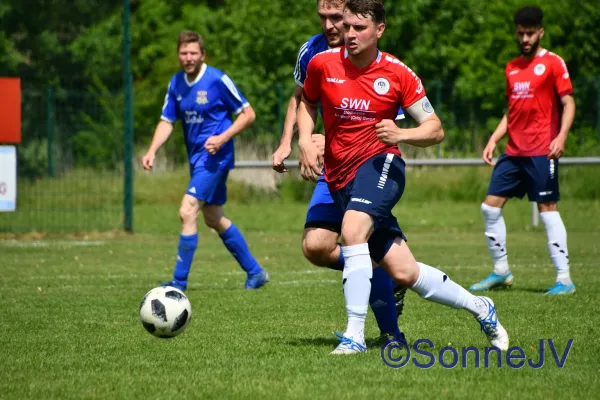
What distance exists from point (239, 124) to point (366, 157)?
3.86m

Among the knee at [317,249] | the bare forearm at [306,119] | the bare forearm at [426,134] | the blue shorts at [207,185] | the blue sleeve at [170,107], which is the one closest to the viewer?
the bare forearm at [426,134]

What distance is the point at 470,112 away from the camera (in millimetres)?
21547

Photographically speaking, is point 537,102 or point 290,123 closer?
point 290,123

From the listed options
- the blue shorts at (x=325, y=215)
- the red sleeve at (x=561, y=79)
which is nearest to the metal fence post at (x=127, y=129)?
the red sleeve at (x=561, y=79)

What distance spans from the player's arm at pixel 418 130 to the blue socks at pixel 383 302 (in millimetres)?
978

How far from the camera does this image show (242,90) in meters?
22.4

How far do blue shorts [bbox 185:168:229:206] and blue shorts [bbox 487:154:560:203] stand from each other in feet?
8.06

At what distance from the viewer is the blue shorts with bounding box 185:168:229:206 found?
9.63 metres

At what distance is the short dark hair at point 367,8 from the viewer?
5863 millimetres

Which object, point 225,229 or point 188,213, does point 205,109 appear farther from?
point 225,229

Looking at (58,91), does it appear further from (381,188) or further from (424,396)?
(424,396)

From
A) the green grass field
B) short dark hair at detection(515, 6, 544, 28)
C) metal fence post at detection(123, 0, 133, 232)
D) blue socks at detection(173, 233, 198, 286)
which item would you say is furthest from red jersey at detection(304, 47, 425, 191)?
metal fence post at detection(123, 0, 133, 232)

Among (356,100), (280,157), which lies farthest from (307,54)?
(356,100)

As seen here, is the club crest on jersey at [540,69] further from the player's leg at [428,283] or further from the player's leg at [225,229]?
the player's leg at [428,283]
